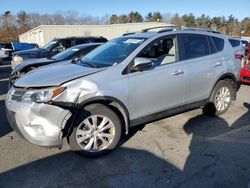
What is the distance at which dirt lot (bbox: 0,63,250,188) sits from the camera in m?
3.36

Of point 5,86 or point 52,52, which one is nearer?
point 5,86

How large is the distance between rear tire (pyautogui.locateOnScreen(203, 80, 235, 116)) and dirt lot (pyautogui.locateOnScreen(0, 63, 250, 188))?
19.7 inches

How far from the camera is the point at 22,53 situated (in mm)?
11031

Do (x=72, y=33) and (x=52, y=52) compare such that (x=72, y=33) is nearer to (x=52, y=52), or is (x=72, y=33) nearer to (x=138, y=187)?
(x=52, y=52)

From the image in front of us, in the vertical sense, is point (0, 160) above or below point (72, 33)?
below

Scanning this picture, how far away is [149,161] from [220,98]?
2575 mm

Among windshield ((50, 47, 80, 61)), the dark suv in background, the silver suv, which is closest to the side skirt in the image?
the silver suv

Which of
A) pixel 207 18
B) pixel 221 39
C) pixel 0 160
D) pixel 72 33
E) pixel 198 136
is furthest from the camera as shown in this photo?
pixel 207 18

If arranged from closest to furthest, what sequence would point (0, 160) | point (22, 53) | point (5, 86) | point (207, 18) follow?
point (0, 160) → point (5, 86) → point (22, 53) → point (207, 18)

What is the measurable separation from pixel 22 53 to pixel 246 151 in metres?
9.48

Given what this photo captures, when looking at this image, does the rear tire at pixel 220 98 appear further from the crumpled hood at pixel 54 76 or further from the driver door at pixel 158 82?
the crumpled hood at pixel 54 76

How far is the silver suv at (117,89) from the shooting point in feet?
11.9

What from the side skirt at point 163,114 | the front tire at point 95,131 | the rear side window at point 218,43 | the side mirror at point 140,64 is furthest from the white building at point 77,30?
the front tire at point 95,131

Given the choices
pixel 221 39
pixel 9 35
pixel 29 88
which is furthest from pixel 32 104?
pixel 9 35
